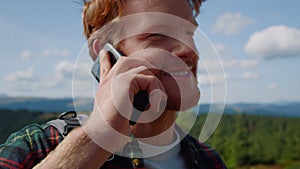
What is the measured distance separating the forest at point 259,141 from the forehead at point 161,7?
928 centimetres

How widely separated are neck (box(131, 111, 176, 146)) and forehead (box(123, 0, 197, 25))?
0.31 metres

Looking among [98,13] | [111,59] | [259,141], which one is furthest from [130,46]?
[259,141]

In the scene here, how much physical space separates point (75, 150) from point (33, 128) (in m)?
0.32

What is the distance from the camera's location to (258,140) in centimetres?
1403

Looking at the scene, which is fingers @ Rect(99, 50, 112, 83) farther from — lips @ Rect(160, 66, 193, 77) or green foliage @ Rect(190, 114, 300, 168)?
green foliage @ Rect(190, 114, 300, 168)

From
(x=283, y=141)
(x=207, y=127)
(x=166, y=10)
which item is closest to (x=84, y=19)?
(x=166, y=10)

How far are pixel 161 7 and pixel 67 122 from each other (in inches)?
17.1

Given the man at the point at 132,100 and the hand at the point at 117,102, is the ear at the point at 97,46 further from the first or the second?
the hand at the point at 117,102

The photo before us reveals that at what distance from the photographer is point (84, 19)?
1339 millimetres

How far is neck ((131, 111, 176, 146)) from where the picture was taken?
3.81 feet

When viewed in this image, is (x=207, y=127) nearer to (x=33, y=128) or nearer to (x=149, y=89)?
(x=149, y=89)

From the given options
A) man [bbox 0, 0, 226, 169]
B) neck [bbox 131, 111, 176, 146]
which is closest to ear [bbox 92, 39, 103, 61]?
man [bbox 0, 0, 226, 169]

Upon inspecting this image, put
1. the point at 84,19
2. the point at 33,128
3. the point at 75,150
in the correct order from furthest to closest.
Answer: the point at 84,19, the point at 33,128, the point at 75,150

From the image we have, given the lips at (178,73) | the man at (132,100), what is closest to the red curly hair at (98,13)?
the man at (132,100)
